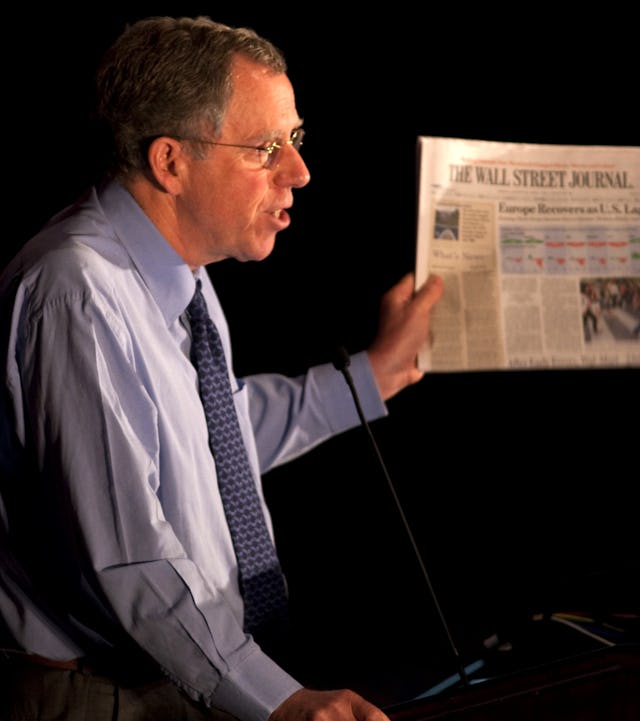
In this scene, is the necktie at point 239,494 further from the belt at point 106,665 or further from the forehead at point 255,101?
the forehead at point 255,101

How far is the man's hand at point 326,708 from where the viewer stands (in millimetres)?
1202

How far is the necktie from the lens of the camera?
1674mm

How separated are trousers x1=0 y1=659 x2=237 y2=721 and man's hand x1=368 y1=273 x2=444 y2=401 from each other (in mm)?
825

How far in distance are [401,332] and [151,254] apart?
0.59 m

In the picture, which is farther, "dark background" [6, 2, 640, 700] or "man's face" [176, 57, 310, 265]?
"dark background" [6, 2, 640, 700]

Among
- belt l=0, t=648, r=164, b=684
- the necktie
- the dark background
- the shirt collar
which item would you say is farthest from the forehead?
belt l=0, t=648, r=164, b=684

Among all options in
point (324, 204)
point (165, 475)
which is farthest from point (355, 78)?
point (165, 475)

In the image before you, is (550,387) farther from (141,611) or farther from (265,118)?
(141,611)

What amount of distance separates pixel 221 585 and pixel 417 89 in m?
1.22

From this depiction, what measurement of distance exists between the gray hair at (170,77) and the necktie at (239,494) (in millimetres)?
329

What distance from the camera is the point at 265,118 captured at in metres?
1.68

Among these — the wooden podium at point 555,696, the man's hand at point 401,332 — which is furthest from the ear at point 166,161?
the wooden podium at point 555,696

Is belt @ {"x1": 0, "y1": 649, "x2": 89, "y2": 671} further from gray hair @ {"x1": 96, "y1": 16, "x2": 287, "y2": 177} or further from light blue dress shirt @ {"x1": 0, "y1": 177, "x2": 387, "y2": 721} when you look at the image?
gray hair @ {"x1": 96, "y1": 16, "x2": 287, "y2": 177}

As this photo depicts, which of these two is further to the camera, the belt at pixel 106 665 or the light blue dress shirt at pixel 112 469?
the belt at pixel 106 665
